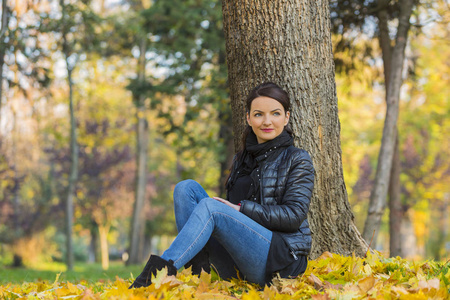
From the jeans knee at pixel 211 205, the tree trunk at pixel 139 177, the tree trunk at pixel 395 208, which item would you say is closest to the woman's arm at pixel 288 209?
the jeans knee at pixel 211 205

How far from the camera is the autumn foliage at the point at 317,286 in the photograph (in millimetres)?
2359

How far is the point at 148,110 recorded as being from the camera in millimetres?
14852

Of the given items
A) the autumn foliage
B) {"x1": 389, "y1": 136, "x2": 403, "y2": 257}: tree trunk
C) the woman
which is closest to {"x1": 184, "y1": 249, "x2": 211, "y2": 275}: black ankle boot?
the woman

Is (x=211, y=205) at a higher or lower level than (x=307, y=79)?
lower

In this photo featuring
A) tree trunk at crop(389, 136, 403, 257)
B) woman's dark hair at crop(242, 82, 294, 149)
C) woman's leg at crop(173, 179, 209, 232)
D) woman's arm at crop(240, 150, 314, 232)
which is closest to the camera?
woman's arm at crop(240, 150, 314, 232)

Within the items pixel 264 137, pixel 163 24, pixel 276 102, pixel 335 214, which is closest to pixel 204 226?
pixel 264 137

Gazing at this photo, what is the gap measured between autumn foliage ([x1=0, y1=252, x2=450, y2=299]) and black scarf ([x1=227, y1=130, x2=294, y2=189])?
2.56ft

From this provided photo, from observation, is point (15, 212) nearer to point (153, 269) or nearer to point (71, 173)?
point (71, 173)

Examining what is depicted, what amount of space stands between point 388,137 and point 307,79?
2552 mm

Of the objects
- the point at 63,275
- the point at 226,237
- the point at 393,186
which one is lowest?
the point at 63,275

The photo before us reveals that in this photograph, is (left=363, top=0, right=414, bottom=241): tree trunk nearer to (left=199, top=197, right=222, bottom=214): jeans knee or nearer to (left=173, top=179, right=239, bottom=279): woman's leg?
(left=173, top=179, right=239, bottom=279): woman's leg

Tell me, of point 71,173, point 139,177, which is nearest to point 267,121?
point 71,173

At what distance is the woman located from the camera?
2633 mm

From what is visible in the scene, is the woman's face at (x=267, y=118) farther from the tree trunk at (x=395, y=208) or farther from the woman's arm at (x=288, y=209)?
the tree trunk at (x=395, y=208)
